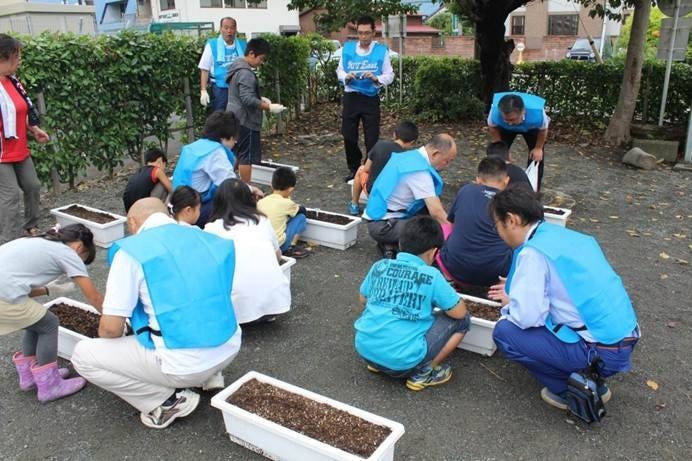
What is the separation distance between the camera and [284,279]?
3824mm

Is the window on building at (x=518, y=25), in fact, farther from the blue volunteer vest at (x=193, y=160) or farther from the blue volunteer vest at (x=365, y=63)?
the blue volunteer vest at (x=193, y=160)

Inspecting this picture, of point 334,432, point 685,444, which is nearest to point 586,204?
point 685,444

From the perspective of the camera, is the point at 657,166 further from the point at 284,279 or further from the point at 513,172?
the point at 284,279

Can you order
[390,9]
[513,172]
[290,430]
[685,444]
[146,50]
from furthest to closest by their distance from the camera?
[390,9]
[146,50]
[513,172]
[685,444]
[290,430]

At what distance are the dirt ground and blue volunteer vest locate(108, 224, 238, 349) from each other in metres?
0.58

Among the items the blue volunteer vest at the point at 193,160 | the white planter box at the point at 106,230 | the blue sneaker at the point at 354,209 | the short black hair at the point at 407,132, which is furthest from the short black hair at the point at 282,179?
the white planter box at the point at 106,230

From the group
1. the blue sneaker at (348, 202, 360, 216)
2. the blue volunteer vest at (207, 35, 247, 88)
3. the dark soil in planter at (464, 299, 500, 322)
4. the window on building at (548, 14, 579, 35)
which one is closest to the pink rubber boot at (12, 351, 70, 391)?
the dark soil in planter at (464, 299, 500, 322)

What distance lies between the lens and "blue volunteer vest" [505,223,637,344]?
269 centimetres

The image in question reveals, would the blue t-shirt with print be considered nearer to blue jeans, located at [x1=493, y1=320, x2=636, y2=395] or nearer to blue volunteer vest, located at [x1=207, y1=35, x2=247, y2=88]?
blue jeans, located at [x1=493, y1=320, x2=636, y2=395]

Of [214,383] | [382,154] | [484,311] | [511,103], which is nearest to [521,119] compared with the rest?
[511,103]

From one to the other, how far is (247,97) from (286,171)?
69.4 inches

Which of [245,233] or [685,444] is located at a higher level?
[245,233]

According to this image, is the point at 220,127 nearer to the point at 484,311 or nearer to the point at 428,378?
the point at 484,311

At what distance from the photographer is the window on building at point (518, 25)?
35.4 m
